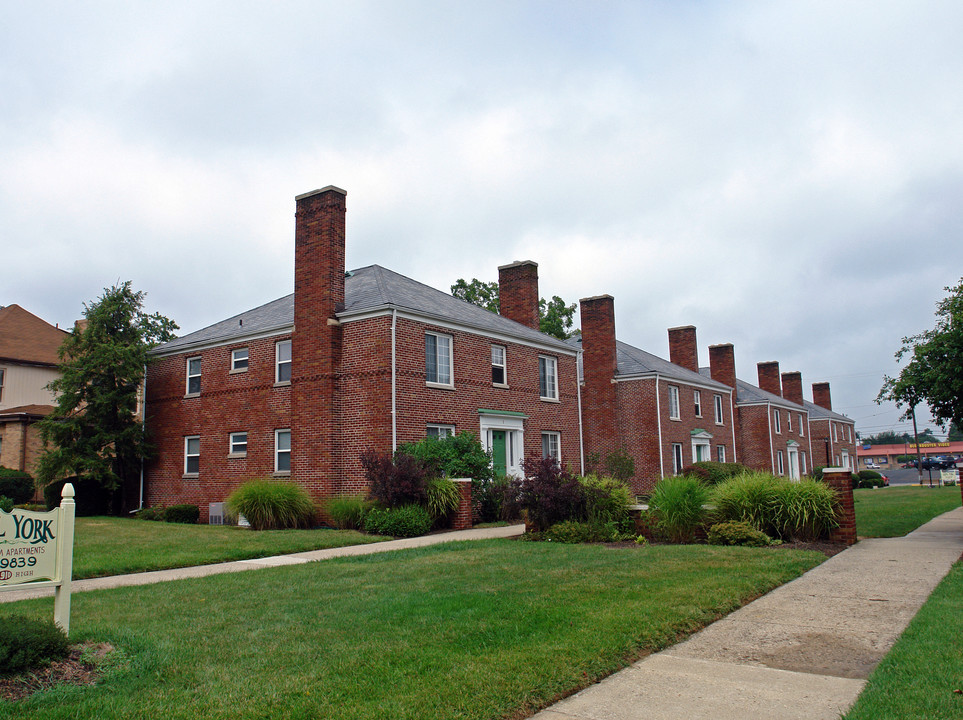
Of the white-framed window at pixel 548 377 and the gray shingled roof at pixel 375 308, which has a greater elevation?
the gray shingled roof at pixel 375 308

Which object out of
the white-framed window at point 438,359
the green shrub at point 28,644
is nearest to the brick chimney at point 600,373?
the white-framed window at point 438,359

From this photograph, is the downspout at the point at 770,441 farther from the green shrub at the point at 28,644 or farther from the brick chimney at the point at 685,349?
the green shrub at the point at 28,644

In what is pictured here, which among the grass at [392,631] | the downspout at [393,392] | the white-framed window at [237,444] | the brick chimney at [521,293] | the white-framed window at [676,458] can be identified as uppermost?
the brick chimney at [521,293]

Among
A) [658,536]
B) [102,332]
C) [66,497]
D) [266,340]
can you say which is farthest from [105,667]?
[102,332]

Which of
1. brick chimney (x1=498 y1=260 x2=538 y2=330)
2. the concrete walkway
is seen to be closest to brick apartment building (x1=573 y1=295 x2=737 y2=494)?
brick chimney (x1=498 y1=260 x2=538 y2=330)

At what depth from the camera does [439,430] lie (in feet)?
69.5

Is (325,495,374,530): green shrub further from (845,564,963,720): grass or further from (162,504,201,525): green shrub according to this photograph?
(845,564,963,720): grass

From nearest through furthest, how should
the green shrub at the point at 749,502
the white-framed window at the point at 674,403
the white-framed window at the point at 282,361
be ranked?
1. the green shrub at the point at 749,502
2. the white-framed window at the point at 282,361
3. the white-framed window at the point at 674,403

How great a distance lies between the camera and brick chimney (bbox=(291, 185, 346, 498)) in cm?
2017

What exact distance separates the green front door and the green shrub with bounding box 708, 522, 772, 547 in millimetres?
10407

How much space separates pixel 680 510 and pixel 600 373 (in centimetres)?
1948

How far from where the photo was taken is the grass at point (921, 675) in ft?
15.1

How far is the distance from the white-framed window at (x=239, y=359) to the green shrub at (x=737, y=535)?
51.5ft

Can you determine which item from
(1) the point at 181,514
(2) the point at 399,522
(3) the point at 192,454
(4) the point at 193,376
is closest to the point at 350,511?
(2) the point at 399,522
